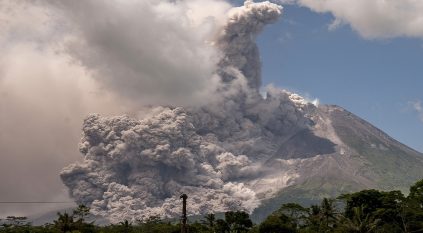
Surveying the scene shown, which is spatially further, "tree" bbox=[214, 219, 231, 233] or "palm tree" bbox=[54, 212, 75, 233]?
"tree" bbox=[214, 219, 231, 233]

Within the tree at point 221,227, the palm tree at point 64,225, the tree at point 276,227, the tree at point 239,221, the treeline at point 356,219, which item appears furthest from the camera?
the tree at point 239,221

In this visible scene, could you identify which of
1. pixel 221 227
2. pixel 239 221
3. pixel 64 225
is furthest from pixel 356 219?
pixel 64 225

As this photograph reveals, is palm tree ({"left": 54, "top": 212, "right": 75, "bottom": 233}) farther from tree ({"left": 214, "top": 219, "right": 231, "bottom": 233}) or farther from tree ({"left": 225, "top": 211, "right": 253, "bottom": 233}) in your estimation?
tree ({"left": 225, "top": 211, "right": 253, "bottom": 233})

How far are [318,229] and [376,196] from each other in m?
17.0

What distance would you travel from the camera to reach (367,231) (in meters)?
102

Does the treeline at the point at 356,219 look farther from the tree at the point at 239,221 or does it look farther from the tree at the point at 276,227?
the tree at the point at 239,221

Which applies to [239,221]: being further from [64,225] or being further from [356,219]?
[64,225]

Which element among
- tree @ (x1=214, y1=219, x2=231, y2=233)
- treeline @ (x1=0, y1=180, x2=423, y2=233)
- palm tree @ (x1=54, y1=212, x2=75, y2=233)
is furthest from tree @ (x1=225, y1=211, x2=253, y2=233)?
palm tree @ (x1=54, y1=212, x2=75, y2=233)

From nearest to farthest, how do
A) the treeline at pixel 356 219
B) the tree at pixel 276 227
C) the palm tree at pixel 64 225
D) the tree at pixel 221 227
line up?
1. the treeline at pixel 356 219
2. the palm tree at pixel 64 225
3. the tree at pixel 276 227
4. the tree at pixel 221 227

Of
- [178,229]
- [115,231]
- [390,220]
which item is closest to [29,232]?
[115,231]

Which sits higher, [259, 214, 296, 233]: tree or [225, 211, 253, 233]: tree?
[225, 211, 253, 233]: tree

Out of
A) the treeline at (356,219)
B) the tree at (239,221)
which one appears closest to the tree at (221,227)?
the treeline at (356,219)

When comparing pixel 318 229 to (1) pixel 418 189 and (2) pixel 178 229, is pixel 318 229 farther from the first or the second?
(2) pixel 178 229

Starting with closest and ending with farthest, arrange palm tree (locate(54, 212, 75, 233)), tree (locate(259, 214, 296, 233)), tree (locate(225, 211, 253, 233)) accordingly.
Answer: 1. palm tree (locate(54, 212, 75, 233))
2. tree (locate(259, 214, 296, 233))
3. tree (locate(225, 211, 253, 233))
